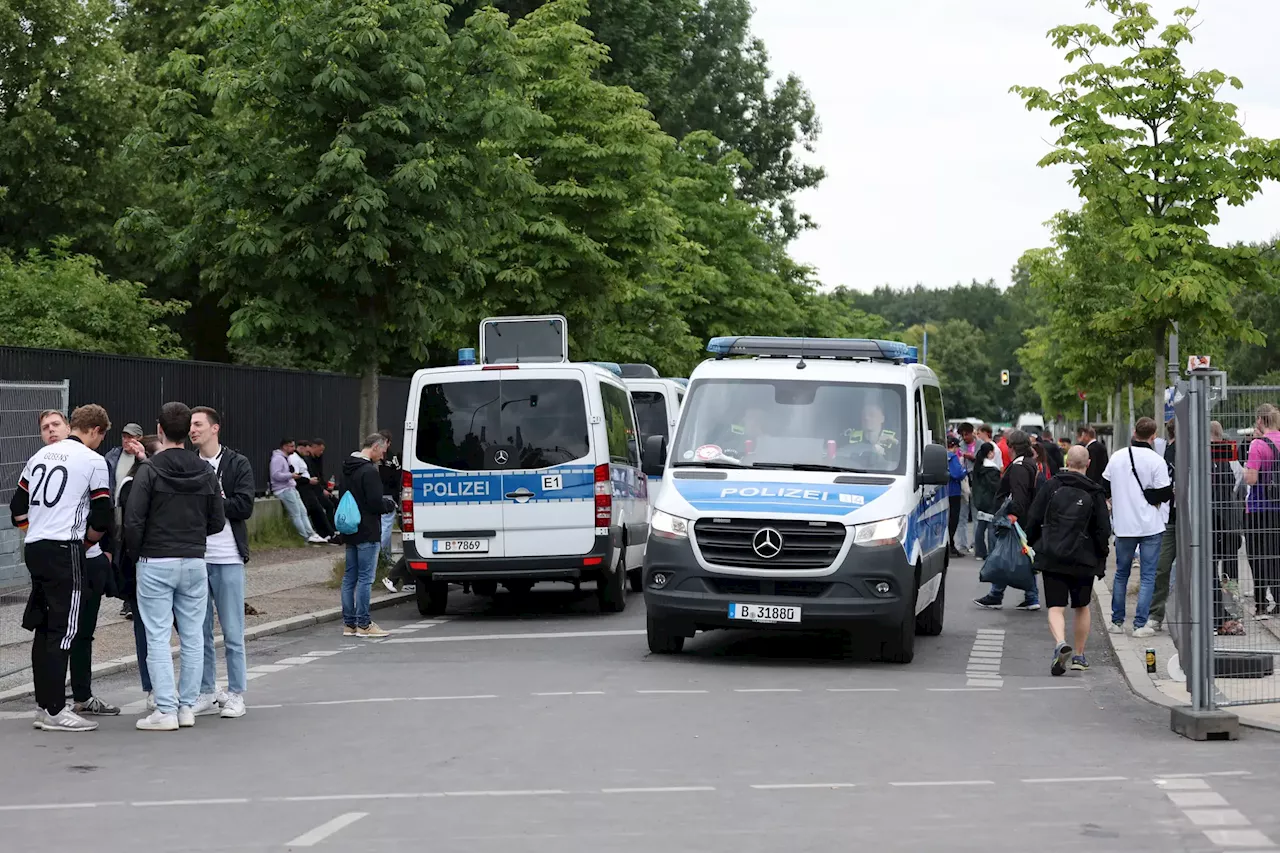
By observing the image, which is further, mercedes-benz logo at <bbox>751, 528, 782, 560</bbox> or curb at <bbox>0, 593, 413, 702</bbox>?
mercedes-benz logo at <bbox>751, 528, 782, 560</bbox>

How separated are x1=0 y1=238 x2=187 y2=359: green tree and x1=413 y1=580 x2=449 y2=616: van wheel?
13.5 metres

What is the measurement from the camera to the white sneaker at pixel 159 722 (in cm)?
1087

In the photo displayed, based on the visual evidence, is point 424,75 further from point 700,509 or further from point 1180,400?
point 1180,400

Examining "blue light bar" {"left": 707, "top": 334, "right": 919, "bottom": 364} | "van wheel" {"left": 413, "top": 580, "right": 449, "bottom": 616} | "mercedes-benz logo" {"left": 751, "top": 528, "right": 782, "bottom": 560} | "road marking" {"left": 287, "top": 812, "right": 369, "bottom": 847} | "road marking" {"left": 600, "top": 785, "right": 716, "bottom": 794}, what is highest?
"blue light bar" {"left": 707, "top": 334, "right": 919, "bottom": 364}

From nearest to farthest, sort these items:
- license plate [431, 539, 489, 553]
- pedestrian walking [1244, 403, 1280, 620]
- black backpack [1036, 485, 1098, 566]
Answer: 1. pedestrian walking [1244, 403, 1280, 620]
2. black backpack [1036, 485, 1098, 566]
3. license plate [431, 539, 489, 553]

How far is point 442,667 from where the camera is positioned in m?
14.0

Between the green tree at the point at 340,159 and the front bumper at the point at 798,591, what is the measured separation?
8.64 m

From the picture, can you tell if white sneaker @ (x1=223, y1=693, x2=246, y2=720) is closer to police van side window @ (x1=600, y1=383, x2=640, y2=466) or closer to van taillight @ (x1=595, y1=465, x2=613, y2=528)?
van taillight @ (x1=595, y1=465, x2=613, y2=528)

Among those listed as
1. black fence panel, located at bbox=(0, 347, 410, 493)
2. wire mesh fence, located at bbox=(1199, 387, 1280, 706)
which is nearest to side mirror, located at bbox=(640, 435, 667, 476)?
wire mesh fence, located at bbox=(1199, 387, 1280, 706)

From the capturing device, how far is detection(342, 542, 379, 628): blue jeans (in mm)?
16141

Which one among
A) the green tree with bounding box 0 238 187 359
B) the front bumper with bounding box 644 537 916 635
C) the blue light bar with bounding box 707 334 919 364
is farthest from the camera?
the green tree with bounding box 0 238 187 359

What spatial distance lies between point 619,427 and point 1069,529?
7004 mm

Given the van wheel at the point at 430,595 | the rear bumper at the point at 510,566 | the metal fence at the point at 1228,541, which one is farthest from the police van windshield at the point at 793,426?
the van wheel at the point at 430,595

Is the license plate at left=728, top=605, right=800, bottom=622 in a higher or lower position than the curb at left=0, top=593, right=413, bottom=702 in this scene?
higher
